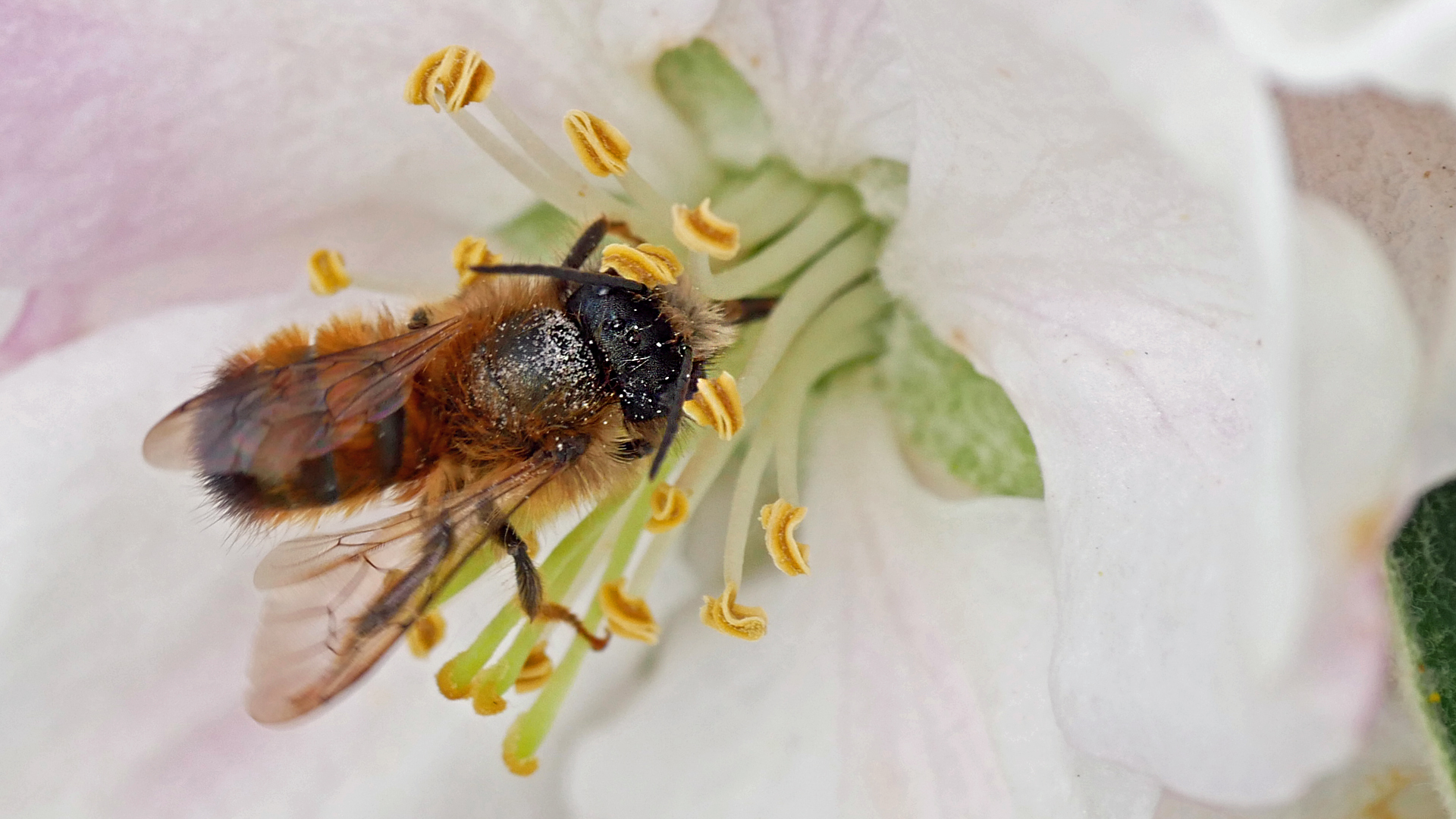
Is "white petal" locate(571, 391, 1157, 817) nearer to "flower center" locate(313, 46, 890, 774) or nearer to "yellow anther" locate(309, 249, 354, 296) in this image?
"flower center" locate(313, 46, 890, 774)

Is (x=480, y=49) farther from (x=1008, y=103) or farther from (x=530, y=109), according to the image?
(x=1008, y=103)

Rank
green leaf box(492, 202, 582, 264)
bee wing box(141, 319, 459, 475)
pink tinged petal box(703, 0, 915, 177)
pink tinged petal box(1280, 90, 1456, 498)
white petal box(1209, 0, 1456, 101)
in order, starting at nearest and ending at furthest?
white petal box(1209, 0, 1456, 101)
pink tinged petal box(1280, 90, 1456, 498)
bee wing box(141, 319, 459, 475)
pink tinged petal box(703, 0, 915, 177)
green leaf box(492, 202, 582, 264)

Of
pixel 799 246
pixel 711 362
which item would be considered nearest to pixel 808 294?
pixel 799 246

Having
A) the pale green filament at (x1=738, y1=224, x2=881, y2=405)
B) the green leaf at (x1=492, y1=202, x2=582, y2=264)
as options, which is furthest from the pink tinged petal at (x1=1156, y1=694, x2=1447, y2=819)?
the green leaf at (x1=492, y1=202, x2=582, y2=264)

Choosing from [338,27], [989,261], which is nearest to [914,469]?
[989,261]

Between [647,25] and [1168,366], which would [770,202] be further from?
[1168,366]
